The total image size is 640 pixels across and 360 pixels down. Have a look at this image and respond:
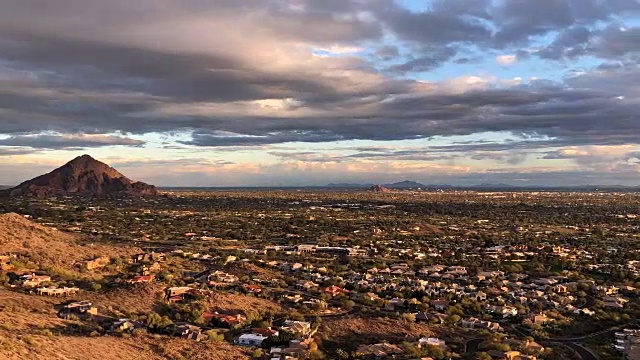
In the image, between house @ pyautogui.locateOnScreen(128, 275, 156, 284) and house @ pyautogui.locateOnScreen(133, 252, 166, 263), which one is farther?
house @ pyautogui.locateOnScreen(133, 252, 166, 263)

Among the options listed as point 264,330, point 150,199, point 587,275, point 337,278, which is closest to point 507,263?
point 587,275

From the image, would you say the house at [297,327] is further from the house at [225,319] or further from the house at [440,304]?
the house at [440,304]

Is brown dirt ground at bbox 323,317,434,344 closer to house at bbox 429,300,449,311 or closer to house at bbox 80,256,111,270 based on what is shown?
house at bbox 429,300,449,311

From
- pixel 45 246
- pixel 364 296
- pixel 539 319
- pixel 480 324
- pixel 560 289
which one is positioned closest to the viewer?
pixel 480 324

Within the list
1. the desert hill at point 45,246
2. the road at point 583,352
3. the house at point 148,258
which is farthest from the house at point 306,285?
the road at point 583,352

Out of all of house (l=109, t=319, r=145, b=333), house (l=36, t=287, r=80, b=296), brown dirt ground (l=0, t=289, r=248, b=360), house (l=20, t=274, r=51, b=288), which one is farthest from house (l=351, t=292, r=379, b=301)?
house (l=20, t=274, r=51, b=288)

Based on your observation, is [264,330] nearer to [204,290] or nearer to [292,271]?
[204,290]

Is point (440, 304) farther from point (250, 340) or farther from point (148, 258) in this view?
point (148, 258)

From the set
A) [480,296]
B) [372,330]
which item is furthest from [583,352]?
[480,296]
